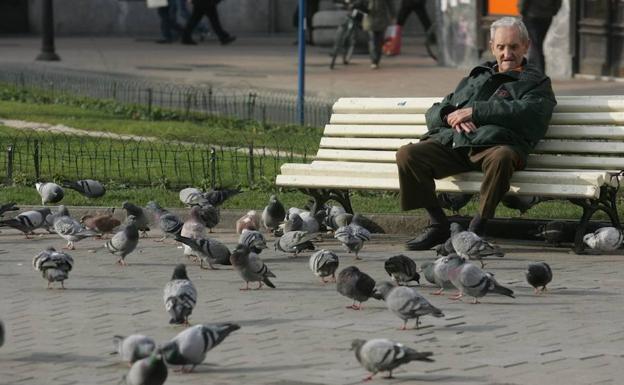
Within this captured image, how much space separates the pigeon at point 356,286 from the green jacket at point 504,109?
2259 millimetres

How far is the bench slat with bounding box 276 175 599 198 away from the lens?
10133mm

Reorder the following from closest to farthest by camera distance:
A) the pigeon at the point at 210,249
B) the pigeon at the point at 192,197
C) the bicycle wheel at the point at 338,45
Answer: the pigeon at the point at 210,249
the pigeon at the point at 192,197
the bicycle wheel at the point at 338,45

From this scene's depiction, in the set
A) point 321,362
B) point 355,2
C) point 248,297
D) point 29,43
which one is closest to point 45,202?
point 248,297

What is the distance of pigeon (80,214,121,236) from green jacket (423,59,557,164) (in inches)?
88.8

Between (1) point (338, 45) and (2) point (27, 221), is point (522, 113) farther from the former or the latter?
(1) point (338, 45)

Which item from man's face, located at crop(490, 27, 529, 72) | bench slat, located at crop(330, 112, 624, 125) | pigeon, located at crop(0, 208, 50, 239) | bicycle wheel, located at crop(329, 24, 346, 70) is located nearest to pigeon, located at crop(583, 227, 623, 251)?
bench slat, located at crop(330, 112, 624, 125)

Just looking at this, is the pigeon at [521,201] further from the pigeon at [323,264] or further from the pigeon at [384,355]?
the pigeon at [384,355]

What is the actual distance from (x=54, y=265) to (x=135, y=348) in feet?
7.62

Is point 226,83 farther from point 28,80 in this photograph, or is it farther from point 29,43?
point 29,43

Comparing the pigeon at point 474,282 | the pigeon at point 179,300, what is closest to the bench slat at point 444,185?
the pigeon at point 474,282

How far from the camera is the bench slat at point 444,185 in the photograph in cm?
1013

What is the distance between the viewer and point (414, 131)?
11508 mm

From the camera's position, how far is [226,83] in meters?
23.3

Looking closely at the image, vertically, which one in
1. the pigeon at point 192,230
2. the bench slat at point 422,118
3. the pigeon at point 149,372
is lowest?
the pigeon at point 192,230
